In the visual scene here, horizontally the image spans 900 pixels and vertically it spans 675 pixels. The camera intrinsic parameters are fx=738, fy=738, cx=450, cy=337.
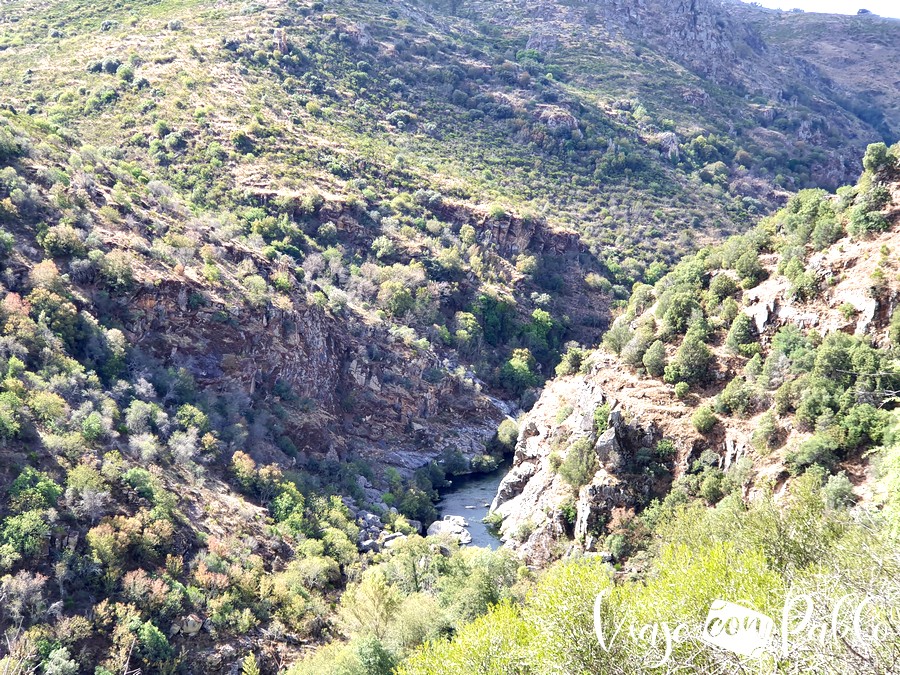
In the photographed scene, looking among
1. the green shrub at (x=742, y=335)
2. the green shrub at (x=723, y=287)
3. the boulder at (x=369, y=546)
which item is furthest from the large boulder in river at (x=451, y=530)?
the green shrub at (x=723, y=287)

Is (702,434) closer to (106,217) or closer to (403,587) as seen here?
(403,587)

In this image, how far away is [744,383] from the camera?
43312 mm

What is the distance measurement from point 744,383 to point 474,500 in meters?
27.7

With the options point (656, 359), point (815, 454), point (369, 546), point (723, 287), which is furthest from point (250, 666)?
point (723, 287)

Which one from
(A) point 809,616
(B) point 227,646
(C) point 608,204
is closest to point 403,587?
(B) point 227,646

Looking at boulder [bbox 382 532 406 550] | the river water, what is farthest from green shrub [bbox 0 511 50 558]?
the river water

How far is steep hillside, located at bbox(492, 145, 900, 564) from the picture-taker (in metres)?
37.7

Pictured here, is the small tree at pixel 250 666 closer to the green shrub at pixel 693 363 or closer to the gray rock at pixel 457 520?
the gray rock at pixel 457 520

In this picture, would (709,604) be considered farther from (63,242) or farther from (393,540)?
(63,242)

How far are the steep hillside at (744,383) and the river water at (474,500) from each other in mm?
2596

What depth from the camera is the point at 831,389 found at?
38.2 metres

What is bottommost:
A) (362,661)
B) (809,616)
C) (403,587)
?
(403,587)

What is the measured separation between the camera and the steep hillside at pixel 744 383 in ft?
124

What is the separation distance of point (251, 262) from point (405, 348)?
17.7m
